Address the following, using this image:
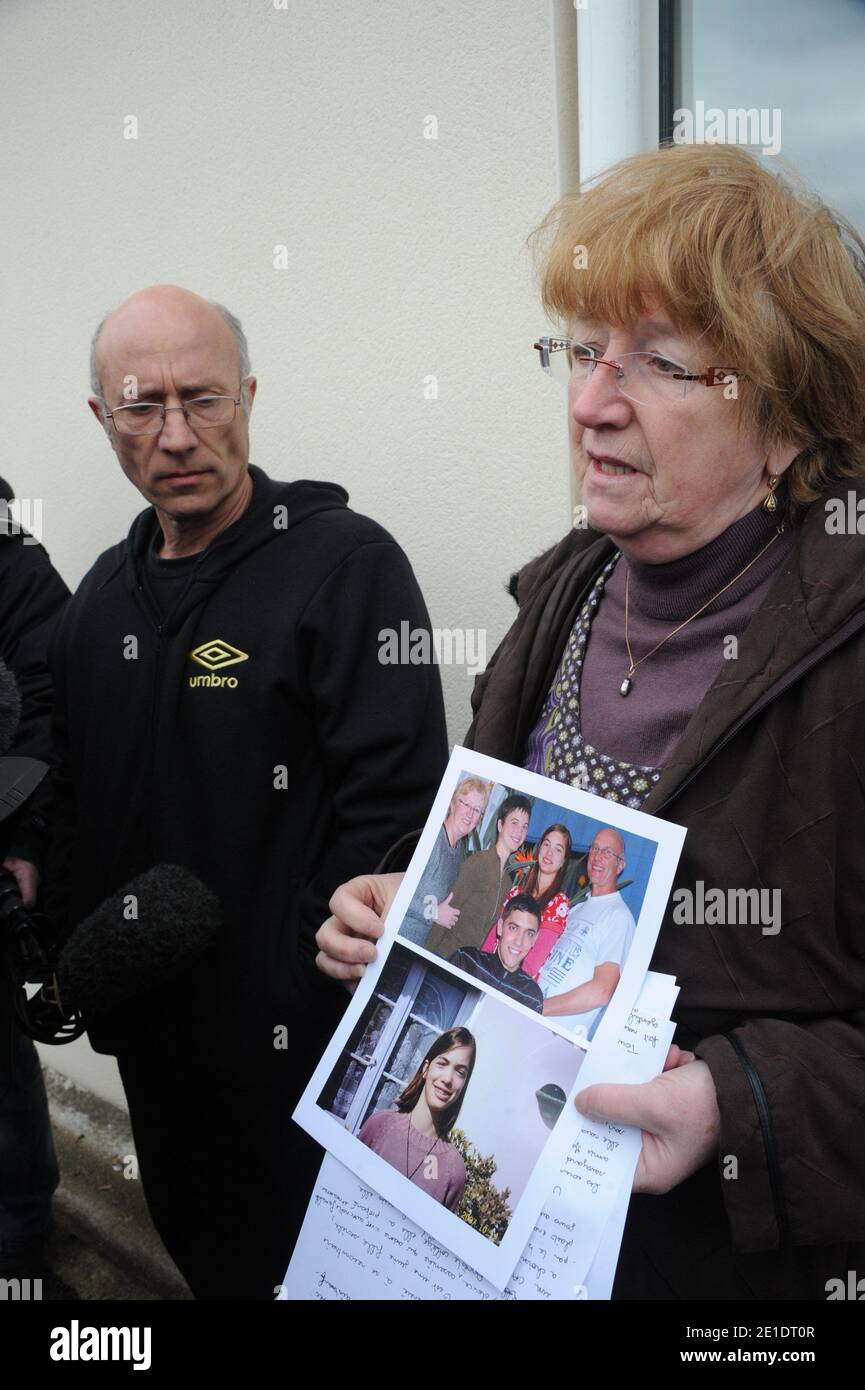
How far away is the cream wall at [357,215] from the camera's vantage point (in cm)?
228

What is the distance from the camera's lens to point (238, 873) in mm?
2084

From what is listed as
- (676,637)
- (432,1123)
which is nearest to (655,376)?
(676,637)

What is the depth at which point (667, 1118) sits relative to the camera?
41.9 inches

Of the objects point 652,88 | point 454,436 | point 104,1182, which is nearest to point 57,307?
point 454,436

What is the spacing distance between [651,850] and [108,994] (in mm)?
955

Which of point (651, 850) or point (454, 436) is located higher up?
point (454, 436)

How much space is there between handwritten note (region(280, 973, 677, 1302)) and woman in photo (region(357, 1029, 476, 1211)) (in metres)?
0.06

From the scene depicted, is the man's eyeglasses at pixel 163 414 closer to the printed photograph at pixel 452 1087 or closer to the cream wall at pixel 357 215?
the cream wall at pixel 357 215

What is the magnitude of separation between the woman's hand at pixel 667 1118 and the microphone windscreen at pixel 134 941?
82cm

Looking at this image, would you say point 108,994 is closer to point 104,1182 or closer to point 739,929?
point 739,929

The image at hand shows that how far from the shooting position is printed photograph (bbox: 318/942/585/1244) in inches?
44.6

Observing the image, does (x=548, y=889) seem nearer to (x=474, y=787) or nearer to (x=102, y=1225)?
(x=474, y=787)

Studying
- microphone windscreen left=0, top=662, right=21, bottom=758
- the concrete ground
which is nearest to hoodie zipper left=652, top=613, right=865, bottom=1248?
microphone windscreen left=0, top=662, right=21, bottom=758

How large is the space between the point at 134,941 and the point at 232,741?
1.64 ft
